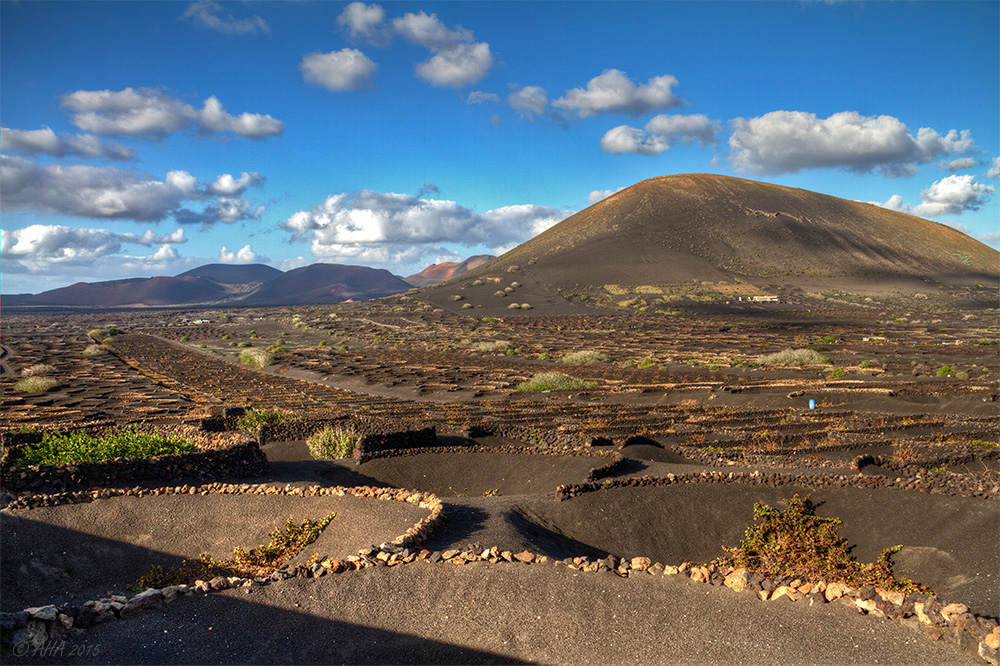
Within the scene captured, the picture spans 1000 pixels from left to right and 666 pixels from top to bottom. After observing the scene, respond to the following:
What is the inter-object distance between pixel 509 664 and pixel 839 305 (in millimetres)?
101559

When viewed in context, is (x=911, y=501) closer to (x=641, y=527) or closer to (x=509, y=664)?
(x=641, y=527)

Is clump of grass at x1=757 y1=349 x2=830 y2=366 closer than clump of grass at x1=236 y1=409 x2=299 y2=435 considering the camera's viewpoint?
No

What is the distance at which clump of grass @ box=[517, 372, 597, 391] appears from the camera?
33594 millimetres

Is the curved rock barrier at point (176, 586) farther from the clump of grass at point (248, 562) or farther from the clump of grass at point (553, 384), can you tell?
the clump of grass at point (553, 384)

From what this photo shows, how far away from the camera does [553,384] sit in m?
33.7

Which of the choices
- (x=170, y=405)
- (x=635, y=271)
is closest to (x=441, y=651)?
(x=170, y=405)

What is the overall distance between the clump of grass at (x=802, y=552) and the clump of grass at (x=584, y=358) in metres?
33.2

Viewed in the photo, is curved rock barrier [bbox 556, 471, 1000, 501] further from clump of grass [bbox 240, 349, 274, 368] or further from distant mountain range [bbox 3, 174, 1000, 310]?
distant mountain range [bbox 3, 174, 1000, 310]

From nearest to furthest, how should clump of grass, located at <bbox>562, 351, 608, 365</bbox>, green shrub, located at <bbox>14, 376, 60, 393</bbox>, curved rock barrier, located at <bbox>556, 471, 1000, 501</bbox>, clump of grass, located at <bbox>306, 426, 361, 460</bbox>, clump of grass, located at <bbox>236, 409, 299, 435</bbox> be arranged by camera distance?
curved rock barrier, located at <bbox>556, 471, 1000, 501</bbox> < clump of grass, located at <bbox>306, 426, 361, 460</bbox> < clump of grass, located at <bbox>236, 409, 299, 435</bbox> < green shrub, located at <bbox>14, 376, 60, 393</bbox> < clump of grass, located at <bbox>562, 351, 608, 365</bbox>

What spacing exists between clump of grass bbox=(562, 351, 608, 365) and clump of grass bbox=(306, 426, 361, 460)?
29.1 m

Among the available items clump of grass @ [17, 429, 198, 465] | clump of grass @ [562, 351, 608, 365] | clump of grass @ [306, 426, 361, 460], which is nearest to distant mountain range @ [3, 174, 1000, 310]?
clump of grass @ [562, 351, 608, 365]

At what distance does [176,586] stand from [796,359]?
133 feet

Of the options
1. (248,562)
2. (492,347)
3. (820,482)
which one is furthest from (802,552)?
(492,347)

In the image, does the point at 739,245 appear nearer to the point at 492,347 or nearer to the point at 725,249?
the point at 725,249
